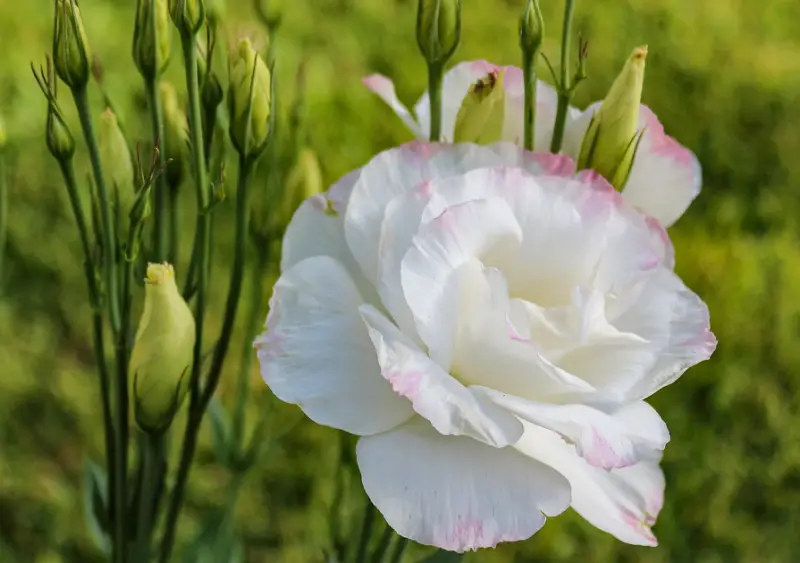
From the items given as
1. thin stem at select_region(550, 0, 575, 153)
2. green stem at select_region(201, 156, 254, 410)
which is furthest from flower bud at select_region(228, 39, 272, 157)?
thin stem at select_region(550, 0, 575, 153)

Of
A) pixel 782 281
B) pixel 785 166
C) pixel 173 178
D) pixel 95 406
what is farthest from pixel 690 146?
pixel 173 178

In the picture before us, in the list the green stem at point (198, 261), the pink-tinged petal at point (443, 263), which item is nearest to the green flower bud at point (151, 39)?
the green stem at point (198, 261)

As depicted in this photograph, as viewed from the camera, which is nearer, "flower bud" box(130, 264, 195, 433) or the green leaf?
"flower bud" box(130, 264, 195, 433)

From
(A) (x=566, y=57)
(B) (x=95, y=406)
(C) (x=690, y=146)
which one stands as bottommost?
(B) (x=95, y=406)

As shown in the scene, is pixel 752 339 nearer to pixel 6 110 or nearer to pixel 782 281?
pixel 782 281

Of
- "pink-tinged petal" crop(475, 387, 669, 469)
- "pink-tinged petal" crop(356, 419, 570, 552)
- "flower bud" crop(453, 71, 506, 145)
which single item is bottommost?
"pink-tinged petal" crop(356, 419, 570, 552)

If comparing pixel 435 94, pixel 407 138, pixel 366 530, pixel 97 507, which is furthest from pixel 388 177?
pixel 407 138

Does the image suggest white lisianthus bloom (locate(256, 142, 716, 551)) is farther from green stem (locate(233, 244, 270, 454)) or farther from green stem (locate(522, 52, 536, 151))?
green stem (locate(233, 244, 270, 454))
